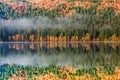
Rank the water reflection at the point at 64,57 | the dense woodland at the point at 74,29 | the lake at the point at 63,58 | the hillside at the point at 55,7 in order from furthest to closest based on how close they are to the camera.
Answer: the hillside at the point at 55,7 < the dense woodland at the point at 74,29 < the water reflection at the point at 64,57 < the lake at the point at 63,58

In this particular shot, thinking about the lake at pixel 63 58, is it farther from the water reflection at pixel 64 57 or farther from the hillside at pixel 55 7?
the hillside at pixel 55 7

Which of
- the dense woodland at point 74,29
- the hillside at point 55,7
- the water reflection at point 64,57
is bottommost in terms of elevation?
the dense woodland at point 74,29

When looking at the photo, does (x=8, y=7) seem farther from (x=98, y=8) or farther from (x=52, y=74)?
(x=52, y=74)

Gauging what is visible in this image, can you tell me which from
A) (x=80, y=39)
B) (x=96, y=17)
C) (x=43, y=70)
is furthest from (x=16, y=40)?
(x=43, y=70)

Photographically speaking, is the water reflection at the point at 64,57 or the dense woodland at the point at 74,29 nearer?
the water reflection at the point at 64,57

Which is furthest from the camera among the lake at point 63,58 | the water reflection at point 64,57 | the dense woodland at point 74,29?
the dense woodland at point 74,29

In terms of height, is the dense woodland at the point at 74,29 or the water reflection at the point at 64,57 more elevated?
the water reflection at the point at 64,57

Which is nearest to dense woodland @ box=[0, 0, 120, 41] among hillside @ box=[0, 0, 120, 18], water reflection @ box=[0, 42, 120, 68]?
hillside @ box=[0, 0, 120, 18]

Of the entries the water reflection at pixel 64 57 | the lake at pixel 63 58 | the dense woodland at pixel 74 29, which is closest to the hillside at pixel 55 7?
the dense woodland at pixel 74 29
